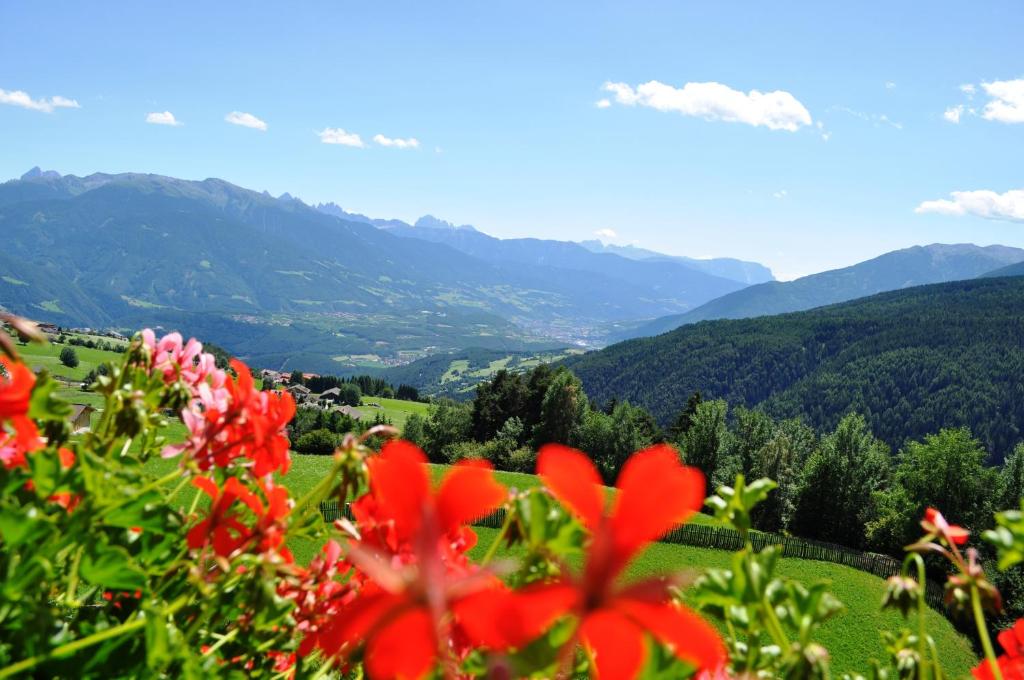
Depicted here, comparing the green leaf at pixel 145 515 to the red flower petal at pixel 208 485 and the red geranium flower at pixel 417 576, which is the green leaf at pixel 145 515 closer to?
the red flower petal at pixel 208 485

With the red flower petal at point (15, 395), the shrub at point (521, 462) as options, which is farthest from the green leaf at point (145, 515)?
the shrub at point (521, 462)

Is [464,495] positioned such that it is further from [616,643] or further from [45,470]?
[45,470]

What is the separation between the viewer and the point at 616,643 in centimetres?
37

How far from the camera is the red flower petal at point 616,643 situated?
0.37 meters

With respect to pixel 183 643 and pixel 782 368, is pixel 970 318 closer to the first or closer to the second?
pixel 782 368

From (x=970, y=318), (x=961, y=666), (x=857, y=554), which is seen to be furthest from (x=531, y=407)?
(x=970, y=318)

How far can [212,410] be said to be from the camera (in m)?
1.07

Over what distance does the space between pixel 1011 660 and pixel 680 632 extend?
3.20 ft

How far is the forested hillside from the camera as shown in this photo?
110562 millimetres

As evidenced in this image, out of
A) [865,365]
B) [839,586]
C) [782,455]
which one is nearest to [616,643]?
[839,586]

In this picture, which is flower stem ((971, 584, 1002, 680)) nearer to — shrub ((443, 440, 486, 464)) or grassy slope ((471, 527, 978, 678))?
grassy slope ((471, 527, 978, 678))

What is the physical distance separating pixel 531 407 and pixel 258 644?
154 feet

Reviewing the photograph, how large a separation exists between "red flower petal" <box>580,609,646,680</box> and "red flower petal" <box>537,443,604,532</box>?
0.17ft

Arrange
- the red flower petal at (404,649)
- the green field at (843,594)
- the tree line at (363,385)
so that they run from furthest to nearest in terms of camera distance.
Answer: the tree line at (363,385) → the green field at (843,594) → the red flower petal at (404,649)
